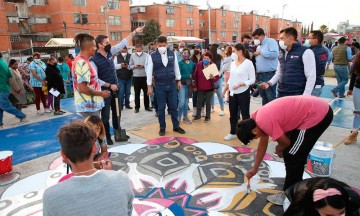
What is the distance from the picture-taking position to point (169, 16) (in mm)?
50562

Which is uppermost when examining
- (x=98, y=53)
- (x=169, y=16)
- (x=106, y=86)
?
(x=169, y=16)

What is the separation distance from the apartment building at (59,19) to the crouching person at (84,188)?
35.6 metres

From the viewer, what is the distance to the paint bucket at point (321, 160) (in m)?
3.30

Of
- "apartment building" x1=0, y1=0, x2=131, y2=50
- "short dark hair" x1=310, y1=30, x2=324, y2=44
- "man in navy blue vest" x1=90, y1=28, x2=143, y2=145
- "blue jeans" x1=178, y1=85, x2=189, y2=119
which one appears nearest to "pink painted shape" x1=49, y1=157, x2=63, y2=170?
"man in navy blue vest" x1=90, y1=28, x2=143, y2=145

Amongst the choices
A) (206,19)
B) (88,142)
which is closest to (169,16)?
(206,19)

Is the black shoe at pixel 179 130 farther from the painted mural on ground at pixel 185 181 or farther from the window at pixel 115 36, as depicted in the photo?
the window at pixel 115 36

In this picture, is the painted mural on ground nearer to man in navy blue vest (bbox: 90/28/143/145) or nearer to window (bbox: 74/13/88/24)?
man in navy blue vest (bbox: 90/28/143/145)

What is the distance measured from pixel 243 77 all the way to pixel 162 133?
196 cm

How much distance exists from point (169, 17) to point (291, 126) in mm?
51319

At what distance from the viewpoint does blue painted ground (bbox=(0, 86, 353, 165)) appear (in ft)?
15.6

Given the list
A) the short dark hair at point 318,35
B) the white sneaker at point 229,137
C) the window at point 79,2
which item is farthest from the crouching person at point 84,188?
the window at point 79,2

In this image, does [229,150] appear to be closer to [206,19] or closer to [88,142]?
[88,142]

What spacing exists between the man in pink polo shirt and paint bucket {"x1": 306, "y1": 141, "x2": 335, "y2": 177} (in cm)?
87

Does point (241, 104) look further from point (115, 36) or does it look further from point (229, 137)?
point (115, 36)
